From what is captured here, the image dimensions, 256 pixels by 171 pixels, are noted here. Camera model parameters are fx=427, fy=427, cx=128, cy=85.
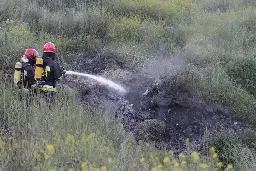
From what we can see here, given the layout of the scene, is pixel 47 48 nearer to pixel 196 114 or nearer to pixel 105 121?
pixel 105 121

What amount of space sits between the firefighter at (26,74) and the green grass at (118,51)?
217 millimetres

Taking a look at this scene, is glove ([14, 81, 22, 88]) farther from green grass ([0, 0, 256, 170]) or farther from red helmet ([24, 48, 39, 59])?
red helmet ([24, 48, 39, 59])

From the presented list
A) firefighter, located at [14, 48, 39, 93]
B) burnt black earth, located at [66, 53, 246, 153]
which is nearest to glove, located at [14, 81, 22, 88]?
firefighter, located at [14, 48, 39, 93]

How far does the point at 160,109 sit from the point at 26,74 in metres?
2.62

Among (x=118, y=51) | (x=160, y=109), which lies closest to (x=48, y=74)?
(x=160, y=109)

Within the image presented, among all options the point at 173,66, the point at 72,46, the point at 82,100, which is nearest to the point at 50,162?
the point at 82,100

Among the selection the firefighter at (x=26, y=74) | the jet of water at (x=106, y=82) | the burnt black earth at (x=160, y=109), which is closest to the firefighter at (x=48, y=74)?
the firefighter at (x=26, y=74)

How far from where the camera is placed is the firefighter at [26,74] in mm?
7051

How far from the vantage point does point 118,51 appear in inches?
388

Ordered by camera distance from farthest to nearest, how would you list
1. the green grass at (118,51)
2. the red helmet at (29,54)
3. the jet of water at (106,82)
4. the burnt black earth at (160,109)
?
the jet of water at (106,82)
the burnt black earth at (160,109)
the red helmet at (29,54)
the green grass at (118,51)

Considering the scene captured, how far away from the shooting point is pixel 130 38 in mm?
10555

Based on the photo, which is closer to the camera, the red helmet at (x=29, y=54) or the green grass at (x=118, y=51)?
the green grass at (x=118, y=51)

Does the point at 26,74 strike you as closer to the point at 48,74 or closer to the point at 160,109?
the point at 48,74

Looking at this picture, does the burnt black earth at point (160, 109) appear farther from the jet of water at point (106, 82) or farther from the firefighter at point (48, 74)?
the firefighter at point (48, 74)
